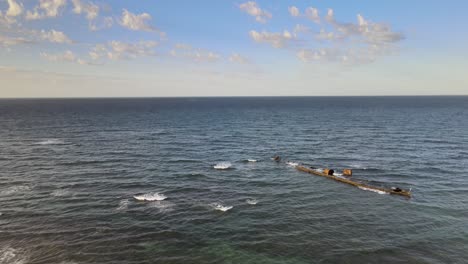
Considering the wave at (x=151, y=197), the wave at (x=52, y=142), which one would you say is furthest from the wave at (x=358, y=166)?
the wave at (x=52, y=142)

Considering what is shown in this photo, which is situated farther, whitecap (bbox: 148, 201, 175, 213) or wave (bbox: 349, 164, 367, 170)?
wave (bbox: 349, 164, 367, 170)

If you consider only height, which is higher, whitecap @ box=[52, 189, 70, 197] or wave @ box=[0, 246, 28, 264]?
whitecap @ box=[52, 189, 70, 197]

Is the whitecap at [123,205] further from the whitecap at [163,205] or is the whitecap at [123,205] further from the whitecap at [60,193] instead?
the whitecap at [60,193]

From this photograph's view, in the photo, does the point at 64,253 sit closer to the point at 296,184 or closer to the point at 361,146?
the point at 296,184

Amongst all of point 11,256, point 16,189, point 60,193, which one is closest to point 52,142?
point 16,189

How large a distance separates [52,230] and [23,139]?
76.4 metres

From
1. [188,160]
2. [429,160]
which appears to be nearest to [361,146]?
[429,160]

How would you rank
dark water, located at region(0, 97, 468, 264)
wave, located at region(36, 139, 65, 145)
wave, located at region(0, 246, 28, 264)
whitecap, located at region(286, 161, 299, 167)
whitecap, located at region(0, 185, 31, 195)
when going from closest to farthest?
wave, located at region(0, 246, 28, 264) < dark water, located at region(0, 97, 468, 264) < whitecap, located at region(0, 185, 31, 195) < whitecap, located at region(286, 161, 299, 167) < wave, located at region(36, 139, 65, 145)

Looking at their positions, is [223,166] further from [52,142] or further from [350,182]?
[52,142]

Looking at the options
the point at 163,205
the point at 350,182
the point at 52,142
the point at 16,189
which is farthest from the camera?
the point at 52,142

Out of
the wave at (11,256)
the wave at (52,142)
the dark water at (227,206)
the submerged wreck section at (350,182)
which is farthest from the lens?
the wave at (52,142)

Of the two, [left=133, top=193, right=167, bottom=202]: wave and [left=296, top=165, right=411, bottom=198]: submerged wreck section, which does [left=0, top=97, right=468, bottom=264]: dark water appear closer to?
[left=133, top=193, right=167, bottom=202]: wave

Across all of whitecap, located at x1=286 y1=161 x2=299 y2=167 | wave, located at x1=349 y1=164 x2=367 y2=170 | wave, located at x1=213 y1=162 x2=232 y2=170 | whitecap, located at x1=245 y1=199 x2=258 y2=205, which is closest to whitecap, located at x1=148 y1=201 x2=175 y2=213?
whitecap, located at x1=245 y1=199 x2=258 y2=205

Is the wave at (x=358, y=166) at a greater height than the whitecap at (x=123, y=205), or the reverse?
the wave at (x=358, y=166)
